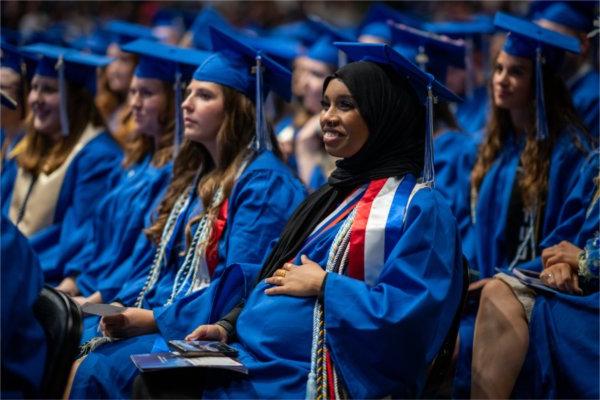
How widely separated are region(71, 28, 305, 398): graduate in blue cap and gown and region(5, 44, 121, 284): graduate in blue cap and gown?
95 centimetres

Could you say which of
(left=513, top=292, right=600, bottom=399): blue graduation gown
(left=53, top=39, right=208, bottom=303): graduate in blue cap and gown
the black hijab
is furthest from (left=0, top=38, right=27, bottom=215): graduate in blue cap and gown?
(left=513, top=292, right=600, bottom=399): blue graduation gown

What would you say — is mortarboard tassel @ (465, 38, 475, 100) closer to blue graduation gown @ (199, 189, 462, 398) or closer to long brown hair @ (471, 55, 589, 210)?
long brown hair @ (471, 55, 589, 210)

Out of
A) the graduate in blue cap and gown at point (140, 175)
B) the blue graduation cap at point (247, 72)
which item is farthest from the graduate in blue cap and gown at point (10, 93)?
the blue graduation cap at point (247, 72)

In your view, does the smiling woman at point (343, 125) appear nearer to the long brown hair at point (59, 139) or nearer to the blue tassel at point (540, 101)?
the blue tassel at point (540, 101)

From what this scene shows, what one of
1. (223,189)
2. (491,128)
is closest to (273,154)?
(223,189)

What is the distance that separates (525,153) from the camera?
12.8 feet

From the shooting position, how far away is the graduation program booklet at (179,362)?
2.60 meters

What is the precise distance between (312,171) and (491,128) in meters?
1.91

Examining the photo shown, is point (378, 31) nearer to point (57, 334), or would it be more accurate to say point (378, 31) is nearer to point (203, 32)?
point (203, 32)

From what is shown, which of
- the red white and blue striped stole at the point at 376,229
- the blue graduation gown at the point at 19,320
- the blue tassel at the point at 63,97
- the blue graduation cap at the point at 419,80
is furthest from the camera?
the blue tassel at the point at 63,97

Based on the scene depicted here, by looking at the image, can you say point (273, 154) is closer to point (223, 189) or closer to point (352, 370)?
point (223, 189)

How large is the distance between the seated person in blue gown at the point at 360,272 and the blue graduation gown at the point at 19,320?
0.33m

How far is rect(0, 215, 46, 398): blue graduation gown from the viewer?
2.46 meters

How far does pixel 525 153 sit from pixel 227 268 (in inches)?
59.2
